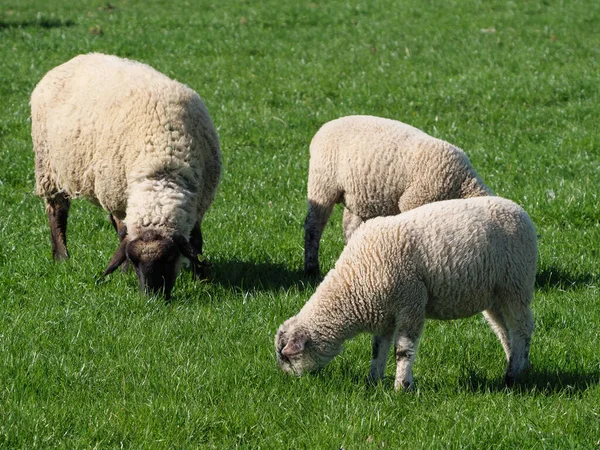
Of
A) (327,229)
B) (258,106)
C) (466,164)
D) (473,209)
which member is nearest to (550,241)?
(466,164)

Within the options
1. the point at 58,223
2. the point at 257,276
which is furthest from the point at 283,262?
the point at 58,223

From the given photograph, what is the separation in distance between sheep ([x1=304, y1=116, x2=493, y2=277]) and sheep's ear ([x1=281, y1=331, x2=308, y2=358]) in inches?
90.6

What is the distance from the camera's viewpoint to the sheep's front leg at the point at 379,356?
523cm

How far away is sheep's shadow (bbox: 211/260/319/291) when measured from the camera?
7195mm

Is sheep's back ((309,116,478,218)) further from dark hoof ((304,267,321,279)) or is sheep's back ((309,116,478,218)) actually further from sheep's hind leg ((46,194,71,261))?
sheep's hind leg ((46,194,71,261))

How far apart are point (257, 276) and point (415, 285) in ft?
8.31

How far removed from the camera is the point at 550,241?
8.12 m

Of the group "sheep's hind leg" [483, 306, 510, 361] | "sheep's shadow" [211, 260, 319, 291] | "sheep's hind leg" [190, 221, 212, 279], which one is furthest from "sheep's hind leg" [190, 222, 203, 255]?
"sheep's hind leg" [483, 306, 510, 361]

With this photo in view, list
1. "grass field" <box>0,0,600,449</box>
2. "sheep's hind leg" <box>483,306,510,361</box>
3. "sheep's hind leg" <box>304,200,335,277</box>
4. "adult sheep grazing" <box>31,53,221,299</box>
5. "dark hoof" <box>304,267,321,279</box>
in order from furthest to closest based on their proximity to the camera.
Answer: "sheep's hind leg" <box>304,200,335,277</box> → "dark hoof" <box>304,267,321,279</box> → "adult sheep grazing" <box>31,53,221,299</box> → "sheep's hind leg" <box>483,306,510,361</box> → "grass field" <box>0,0,600,449</box>

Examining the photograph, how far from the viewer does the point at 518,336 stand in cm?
536

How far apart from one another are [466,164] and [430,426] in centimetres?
303

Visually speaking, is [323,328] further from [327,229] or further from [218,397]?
[327,229]

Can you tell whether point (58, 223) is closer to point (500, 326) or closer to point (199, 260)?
point (199, 260)

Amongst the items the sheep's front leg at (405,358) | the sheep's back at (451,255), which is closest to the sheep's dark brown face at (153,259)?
the sheep's back at (451,255)
